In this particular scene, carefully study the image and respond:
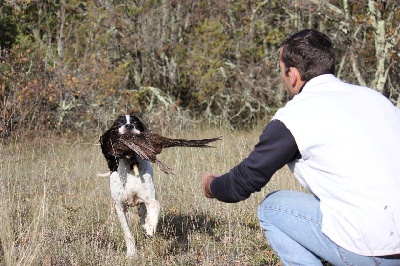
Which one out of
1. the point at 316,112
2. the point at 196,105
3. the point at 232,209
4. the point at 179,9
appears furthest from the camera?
the point at 196,105

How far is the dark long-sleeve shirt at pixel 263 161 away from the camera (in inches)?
118

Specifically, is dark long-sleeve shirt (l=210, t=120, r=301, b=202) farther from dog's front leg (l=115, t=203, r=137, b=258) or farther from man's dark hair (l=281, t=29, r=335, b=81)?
dog's front leg (l=115, t=203, r=137, b=258)

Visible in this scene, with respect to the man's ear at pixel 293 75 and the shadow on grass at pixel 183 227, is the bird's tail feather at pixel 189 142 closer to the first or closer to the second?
the man's ear at pixel 293 75

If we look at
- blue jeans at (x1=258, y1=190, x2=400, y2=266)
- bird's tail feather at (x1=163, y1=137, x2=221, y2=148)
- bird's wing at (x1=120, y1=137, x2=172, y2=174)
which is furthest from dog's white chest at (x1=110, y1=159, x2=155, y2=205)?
blue jeans at (x1=258, y1=190, x2=400, y2=266)

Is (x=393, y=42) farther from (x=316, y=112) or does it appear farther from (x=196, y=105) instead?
(x=316, y=112)

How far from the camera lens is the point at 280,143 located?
9.85 ft

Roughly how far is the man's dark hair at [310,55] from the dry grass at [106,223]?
168cm

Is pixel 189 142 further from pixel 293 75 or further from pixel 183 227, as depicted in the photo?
pixel 183 227

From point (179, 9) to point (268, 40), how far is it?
2.13 m

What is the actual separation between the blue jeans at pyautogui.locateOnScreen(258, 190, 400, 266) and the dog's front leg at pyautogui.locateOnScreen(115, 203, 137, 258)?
165 centimetres

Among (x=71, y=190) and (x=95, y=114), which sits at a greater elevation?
(x=71, y=190)

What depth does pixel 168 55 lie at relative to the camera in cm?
1385

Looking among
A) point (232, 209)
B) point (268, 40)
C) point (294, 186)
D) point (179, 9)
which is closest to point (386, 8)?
point (268, 40)

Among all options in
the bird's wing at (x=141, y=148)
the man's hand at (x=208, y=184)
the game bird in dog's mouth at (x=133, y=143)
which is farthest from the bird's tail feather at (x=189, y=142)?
the man's hand at (x=208, y=184)
